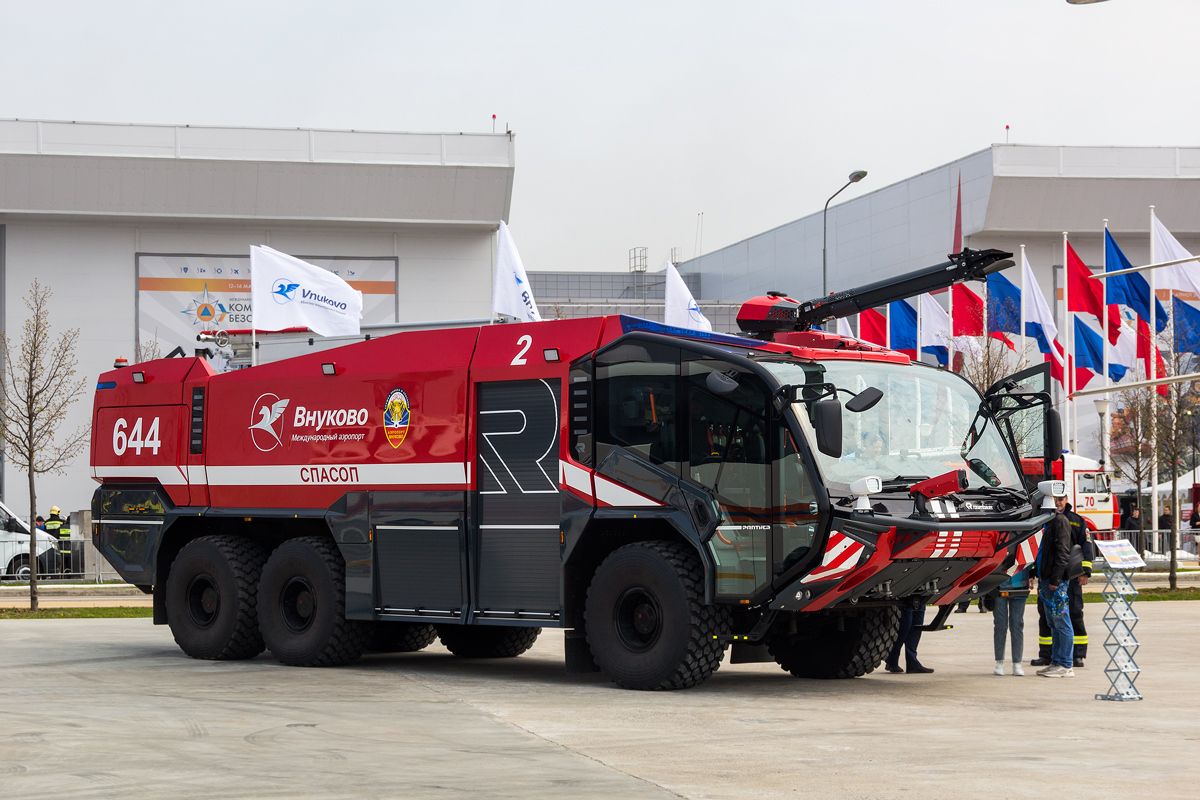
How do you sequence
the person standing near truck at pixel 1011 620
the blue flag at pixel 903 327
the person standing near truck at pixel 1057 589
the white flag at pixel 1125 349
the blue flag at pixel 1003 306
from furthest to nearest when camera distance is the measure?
the blue flag at pixel 903 327, the blue flag at pixel 1003 306, the white flag at pixel 1125 349, the person standing near truck at pixel 1011 620, the person standing near truck at pixel 1057 589

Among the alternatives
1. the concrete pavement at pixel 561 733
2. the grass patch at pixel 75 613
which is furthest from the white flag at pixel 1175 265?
the grass patch at pixel 75 613

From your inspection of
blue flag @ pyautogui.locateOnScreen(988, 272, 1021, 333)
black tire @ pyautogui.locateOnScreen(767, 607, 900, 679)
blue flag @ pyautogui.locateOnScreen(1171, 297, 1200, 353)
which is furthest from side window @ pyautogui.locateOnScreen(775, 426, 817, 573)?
blue flag @ pyautogui.locateOnScreen(988, 272, 1021, 333)

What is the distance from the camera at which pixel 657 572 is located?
37.8ft

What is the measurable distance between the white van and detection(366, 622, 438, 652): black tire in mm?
19472

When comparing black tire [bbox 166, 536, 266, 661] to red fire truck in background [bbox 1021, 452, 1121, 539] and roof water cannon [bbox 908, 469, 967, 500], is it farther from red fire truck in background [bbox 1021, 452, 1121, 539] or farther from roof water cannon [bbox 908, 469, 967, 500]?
red fire truck in background [bbox 1021, 452, 1121, 539]

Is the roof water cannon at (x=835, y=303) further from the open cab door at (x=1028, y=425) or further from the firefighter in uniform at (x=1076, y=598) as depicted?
the firefighter in uniform at (x=1076, y=598)

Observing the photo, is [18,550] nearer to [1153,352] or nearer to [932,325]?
[932,325]

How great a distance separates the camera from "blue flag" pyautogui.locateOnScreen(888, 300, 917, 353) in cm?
3759

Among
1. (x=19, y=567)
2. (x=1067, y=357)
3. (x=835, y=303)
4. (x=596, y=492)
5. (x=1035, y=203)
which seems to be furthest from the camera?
(x=1035, y=203)

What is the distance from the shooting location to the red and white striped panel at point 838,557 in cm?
1084

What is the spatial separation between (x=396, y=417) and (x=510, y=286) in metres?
8.52

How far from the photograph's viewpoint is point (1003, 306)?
36188 millimetres

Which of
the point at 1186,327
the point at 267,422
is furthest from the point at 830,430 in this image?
the point at 1186,327

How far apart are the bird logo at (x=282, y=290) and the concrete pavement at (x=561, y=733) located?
17.3ft
